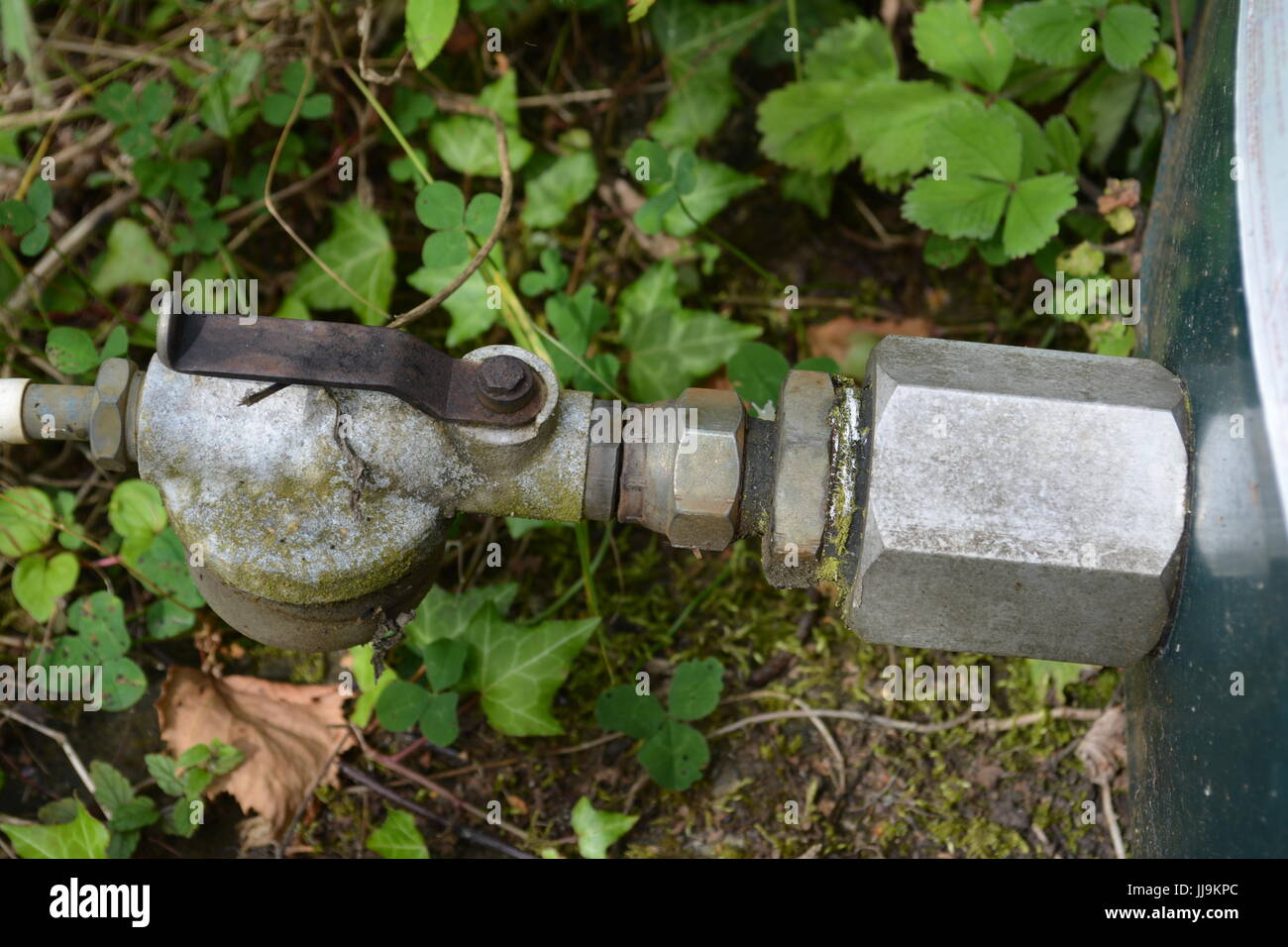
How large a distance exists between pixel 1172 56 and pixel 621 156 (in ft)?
3.58

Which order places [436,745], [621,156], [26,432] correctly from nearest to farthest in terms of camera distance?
[26,432] → [436,745] → [621,156]

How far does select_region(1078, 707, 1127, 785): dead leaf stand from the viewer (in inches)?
74.3

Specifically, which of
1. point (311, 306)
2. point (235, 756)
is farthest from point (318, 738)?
point (311, 306)

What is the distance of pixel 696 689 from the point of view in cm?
188

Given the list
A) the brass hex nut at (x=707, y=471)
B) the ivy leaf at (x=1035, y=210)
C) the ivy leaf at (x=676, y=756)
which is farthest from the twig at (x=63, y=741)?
the ivy leaf at (x=1035, y=210)

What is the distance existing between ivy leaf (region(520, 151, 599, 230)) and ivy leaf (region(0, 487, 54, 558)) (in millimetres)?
1087

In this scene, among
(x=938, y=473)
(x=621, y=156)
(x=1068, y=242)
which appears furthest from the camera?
(x=621, y=156)

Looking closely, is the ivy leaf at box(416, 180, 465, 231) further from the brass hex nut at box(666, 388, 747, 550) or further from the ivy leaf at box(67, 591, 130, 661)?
the ivy leaf at box(67, 591, 130, 661)

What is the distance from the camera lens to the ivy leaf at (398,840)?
1.88 metres

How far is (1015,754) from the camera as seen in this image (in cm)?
194

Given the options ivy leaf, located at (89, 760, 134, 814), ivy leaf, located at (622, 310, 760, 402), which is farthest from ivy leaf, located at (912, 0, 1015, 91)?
ivy leaf, located at (89, 760, 134, 814)
